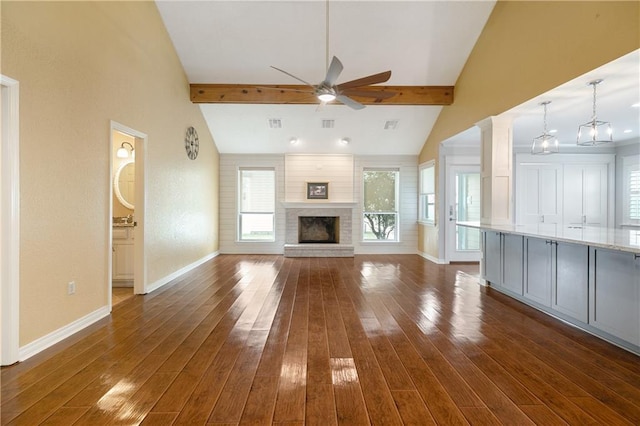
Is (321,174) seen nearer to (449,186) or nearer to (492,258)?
(449,186)

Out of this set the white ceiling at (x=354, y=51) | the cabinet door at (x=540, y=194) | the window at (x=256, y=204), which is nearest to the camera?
the white ceiling at (x=354, y=51)

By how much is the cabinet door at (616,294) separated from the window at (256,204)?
21.5ft

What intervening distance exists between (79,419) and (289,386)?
121 centimetres

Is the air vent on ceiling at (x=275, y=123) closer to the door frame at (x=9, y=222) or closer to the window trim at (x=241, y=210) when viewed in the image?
the window trim at (x=241, y=210)

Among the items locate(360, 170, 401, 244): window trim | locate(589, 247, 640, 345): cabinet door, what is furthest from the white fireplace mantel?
locate(589, 247, 640, 345): cabinet door

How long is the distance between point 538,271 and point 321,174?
5.39 meters

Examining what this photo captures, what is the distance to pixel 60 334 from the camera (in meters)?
2.95

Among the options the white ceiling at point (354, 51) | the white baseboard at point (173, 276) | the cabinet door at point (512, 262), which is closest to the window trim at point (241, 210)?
the white baseboard at point (173, 276)

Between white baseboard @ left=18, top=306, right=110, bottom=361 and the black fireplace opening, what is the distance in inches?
203

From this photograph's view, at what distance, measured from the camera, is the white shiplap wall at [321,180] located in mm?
8211

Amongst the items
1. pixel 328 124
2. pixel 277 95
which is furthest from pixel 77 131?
pixel 328 124

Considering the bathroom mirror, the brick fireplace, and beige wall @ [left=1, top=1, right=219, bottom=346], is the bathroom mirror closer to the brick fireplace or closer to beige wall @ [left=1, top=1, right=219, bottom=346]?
beige wall @ [left=1, top=1, right=219, bottom=346]

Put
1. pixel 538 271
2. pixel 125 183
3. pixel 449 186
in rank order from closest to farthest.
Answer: pixel 538 271 → pixel 125 183 → pixel 449 186

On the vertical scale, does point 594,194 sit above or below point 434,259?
above
